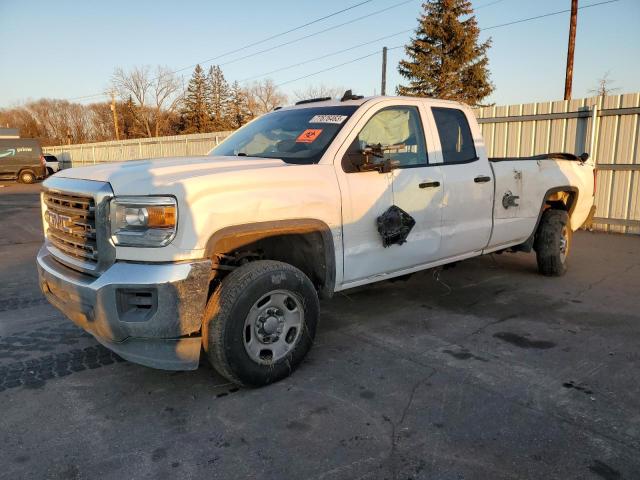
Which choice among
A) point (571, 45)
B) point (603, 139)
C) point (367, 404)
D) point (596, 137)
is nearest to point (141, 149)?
point (571, 45)

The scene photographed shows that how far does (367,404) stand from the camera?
3168 mm

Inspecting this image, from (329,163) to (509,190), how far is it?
2593 mm

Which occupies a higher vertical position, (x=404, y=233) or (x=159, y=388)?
(x=404, y=233)

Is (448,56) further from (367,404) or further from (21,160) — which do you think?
(367,404)

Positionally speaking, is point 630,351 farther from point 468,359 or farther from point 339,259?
point 339,259

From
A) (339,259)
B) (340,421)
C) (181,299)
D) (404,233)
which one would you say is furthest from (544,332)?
(181,299)

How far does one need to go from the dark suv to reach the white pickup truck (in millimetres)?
25259

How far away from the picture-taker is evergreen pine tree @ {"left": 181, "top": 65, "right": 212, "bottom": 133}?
59.7m

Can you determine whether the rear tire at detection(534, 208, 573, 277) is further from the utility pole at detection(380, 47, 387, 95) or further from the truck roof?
the utility pole at detection(380, 47, 387, 95)

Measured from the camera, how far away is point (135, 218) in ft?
9.62

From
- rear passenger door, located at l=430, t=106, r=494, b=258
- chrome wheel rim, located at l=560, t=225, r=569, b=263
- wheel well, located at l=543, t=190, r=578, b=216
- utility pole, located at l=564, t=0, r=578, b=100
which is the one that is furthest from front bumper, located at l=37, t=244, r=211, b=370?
utility pole, located at l=564, t=0, r=578, b=100

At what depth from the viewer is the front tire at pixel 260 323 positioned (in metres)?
3.12

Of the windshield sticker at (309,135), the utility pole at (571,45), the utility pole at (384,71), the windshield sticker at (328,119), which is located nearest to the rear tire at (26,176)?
the utility pole at (384,71)

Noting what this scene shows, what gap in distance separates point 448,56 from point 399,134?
33.9 metres
